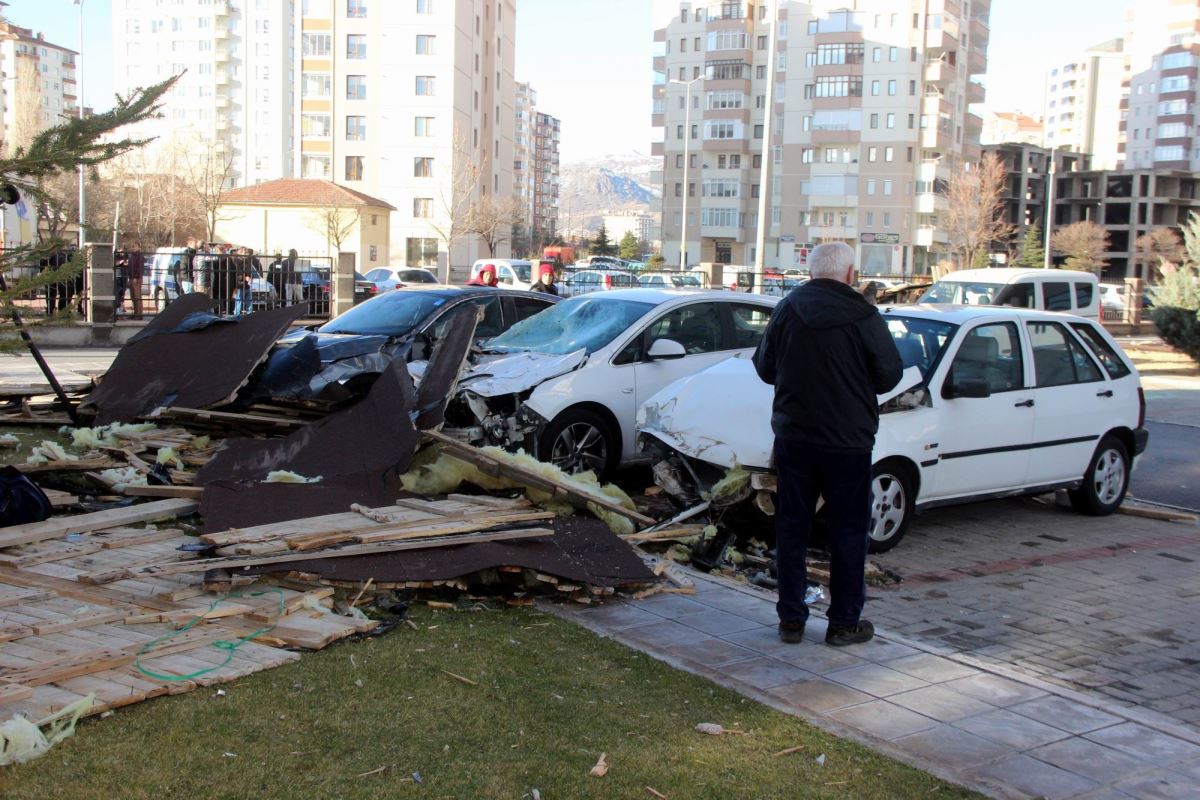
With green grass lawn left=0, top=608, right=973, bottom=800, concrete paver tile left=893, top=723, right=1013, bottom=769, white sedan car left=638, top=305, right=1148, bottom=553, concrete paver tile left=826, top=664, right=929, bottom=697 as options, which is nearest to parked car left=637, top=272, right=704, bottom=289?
white sedan car left=638, top=305, right=1148, bottom=553

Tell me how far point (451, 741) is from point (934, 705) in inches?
84.3

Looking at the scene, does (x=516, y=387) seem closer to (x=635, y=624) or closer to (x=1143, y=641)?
(x=635, y=624)

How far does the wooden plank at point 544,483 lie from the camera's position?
294 inches

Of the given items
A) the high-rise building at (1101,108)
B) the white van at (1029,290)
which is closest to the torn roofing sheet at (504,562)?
the white van at (1029,290)

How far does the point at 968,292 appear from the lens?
19625 mm

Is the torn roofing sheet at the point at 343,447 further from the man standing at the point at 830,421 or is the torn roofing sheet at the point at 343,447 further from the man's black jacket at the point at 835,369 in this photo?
the man's black jacket at the point at 835,369

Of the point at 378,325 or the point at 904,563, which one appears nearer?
the point at 904,563

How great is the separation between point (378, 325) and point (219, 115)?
11917 centimetres

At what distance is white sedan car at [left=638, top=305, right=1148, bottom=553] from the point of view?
310 inches

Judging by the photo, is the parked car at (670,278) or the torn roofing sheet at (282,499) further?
the parked car at (670,278)

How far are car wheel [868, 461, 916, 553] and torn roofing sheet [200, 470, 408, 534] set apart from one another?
3.31 meters

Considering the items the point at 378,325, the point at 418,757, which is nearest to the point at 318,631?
the point at 418,757

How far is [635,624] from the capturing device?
5855 mm

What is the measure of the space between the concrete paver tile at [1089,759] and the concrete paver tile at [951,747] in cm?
17
